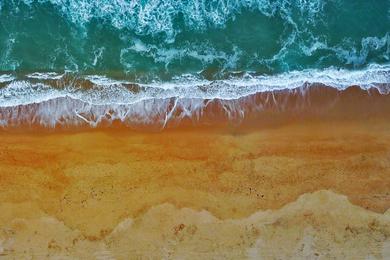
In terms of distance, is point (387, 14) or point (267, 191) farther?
point (387, 14)

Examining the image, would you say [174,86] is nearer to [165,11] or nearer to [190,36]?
[190,36]

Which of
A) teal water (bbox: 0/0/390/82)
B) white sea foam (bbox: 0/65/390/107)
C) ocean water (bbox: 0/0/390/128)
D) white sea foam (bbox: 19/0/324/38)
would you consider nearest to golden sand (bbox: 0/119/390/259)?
white sea foam (bbox: 0/65/390/107)

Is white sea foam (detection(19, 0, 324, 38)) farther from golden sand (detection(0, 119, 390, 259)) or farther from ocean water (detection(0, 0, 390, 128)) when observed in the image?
golden sand (detection(0, 119, 390, 259))

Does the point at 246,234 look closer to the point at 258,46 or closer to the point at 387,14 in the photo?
the point at 258,46

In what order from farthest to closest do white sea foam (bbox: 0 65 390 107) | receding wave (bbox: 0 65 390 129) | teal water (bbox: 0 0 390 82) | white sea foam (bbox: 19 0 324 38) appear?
1. white sea foam (bbox: 19 0 324 38)
2. teal water (bbox: 0 0 390 82)
3. white sea foam (bbox: 0 65 390 107)
4. receding wave (bbox: 0 65 390 129)

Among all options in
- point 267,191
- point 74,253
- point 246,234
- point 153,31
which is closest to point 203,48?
point 153,31

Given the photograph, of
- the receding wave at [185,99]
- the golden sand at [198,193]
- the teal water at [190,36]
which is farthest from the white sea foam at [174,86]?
the golden sand at [198,193]

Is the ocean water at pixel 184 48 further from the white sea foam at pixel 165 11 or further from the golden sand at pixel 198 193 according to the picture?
the golden sand at pixel 198 193
